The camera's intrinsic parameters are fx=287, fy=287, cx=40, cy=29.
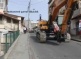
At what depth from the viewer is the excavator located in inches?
1061

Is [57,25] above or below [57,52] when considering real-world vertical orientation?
above

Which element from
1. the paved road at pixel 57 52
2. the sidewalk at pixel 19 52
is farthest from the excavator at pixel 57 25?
the sidewalk at pixel 19 52

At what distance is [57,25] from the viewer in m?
29.5

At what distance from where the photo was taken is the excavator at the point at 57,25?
2694cm

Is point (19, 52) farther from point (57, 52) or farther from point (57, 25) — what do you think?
point (57, 25)

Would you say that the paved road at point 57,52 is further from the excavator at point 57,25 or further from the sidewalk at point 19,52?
the excavator at point 57,25

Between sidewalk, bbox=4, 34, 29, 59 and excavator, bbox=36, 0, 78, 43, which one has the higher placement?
excavator, bbox=36, 0, 78, 43

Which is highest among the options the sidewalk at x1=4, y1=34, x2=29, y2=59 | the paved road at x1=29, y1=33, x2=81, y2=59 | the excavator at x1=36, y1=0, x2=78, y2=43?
the excavator at x1=36, y1=0, x2=78, y2=43

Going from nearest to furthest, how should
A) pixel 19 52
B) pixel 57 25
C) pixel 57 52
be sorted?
pixel 19 52 < pixel 57 52 < pixel 57 25

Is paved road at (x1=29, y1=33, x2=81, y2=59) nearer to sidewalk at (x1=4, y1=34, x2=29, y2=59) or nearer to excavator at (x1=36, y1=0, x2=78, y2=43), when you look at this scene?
sidewalk at (x1=4, y1=34, x2=29, y2=59)

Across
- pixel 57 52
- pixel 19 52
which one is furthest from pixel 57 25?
pixel 19 52

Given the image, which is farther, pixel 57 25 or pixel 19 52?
pixel 57 25

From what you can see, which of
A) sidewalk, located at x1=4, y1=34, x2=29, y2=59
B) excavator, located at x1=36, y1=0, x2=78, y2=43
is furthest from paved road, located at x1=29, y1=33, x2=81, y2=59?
excavator, located at x1=36, y1=0, x2=78, y2=43

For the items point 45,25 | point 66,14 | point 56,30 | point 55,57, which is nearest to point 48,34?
point 45,25
